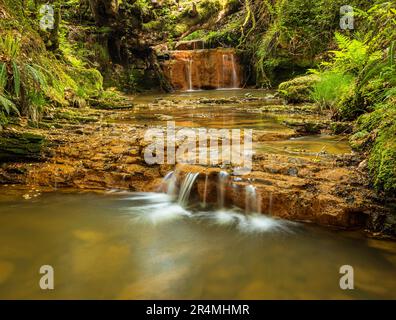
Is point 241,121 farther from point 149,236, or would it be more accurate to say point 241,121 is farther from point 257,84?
point 257,84

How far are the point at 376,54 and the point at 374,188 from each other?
9.59ft

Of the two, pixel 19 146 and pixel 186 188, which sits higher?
pixel 19 146

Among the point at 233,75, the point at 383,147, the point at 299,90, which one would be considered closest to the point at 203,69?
the point at 233,75

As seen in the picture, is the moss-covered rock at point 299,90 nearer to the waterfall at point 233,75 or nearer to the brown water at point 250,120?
the brown water at point 250,120

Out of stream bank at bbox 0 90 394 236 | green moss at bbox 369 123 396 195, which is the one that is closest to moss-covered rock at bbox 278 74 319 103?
stream bank at bbox 0 90 394 236

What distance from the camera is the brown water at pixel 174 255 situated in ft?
6.98

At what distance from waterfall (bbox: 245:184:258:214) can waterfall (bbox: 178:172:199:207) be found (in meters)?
0.58

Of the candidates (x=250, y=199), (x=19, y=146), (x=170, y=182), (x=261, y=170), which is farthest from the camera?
(x=19, y=146)

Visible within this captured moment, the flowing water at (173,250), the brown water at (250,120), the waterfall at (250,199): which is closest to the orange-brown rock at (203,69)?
the brown water at (250,120)

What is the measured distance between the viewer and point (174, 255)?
2617 millimetres

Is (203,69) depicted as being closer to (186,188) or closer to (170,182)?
(170,182)

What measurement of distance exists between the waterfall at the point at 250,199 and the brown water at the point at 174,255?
0.10 meters

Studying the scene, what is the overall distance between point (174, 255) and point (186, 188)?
1.05 metres
